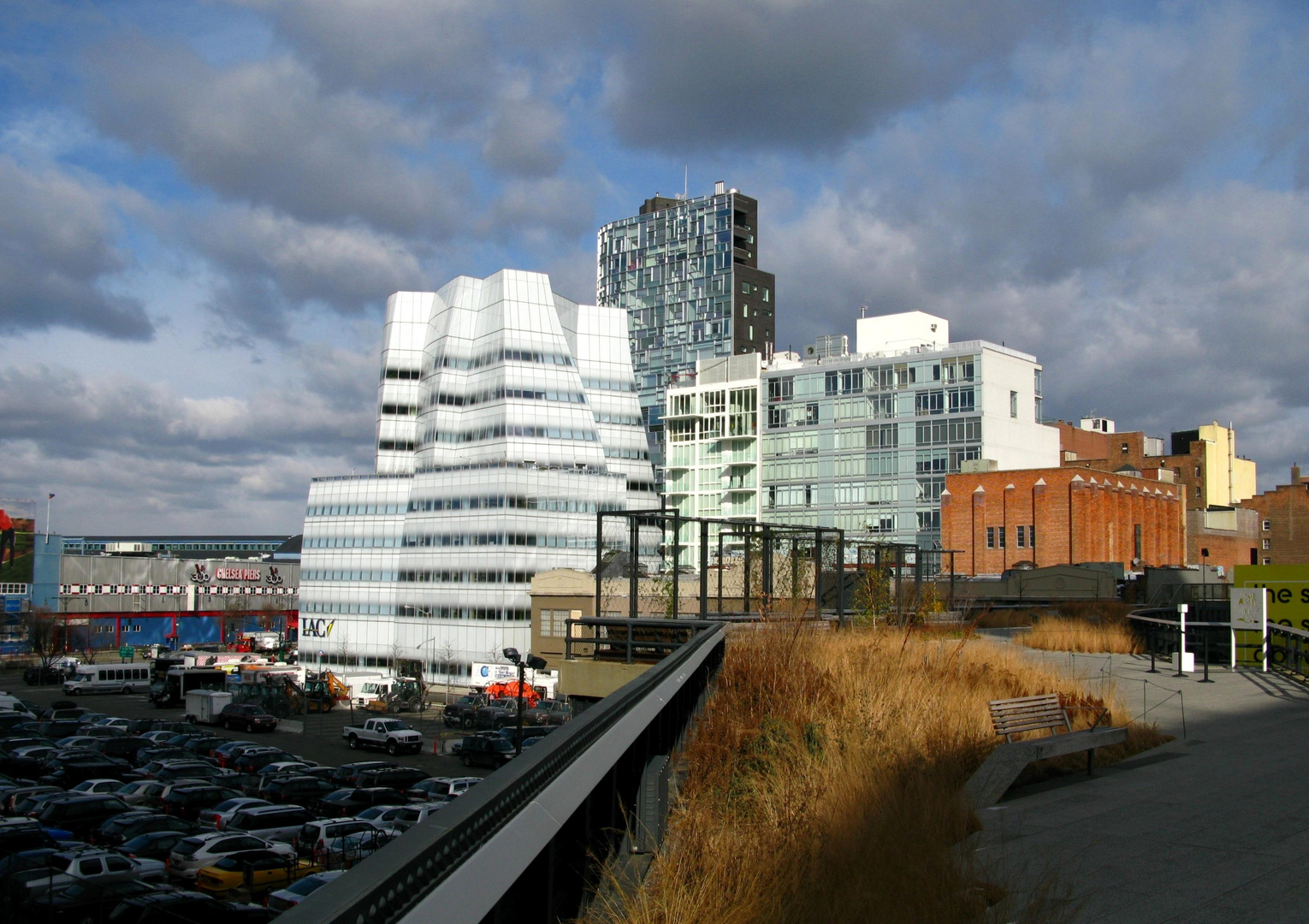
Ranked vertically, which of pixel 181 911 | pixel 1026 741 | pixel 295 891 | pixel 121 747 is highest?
pixel 1026 741

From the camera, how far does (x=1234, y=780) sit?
501 inches

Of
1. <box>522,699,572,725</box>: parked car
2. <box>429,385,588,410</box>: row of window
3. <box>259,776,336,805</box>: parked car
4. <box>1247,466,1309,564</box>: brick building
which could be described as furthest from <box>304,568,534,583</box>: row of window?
<box>1247,466,1309,564</box>: brick building

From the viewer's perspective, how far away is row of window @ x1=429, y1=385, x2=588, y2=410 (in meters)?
94.1

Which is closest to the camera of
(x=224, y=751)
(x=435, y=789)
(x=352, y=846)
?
(x=352, y=846)

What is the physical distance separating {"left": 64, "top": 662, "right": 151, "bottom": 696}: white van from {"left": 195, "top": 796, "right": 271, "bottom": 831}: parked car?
179 ft

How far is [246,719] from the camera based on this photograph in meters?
62.3

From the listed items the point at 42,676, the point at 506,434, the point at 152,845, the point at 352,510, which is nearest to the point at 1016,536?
the point at 506,434

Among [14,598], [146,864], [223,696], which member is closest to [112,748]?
[223,696]

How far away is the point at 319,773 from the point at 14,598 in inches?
3938

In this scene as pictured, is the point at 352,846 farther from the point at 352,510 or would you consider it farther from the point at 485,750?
the point at 352,510

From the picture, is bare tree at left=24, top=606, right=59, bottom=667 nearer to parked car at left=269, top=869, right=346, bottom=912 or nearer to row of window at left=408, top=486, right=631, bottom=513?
row of window at left=408, top=486, right=631, bottom=513

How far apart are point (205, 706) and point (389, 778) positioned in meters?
31.6

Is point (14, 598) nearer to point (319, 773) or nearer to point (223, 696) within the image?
point (223, 696)

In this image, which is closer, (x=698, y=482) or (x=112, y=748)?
(x=112, y=748)
